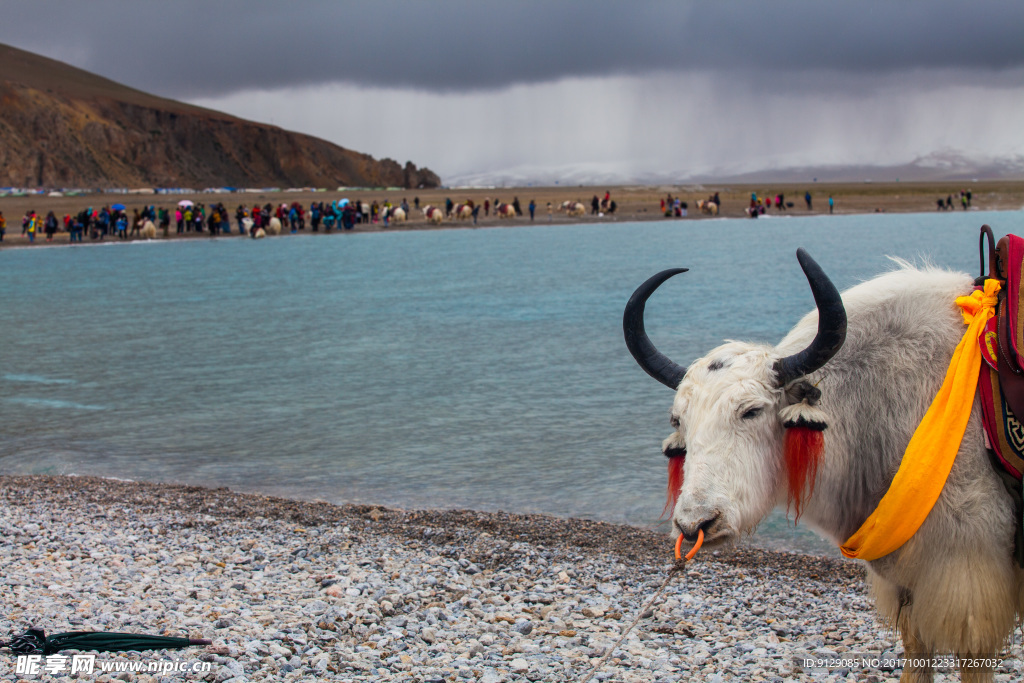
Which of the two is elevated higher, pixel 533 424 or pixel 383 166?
pixel 383 166

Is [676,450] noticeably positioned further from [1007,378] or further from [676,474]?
[1007,378]

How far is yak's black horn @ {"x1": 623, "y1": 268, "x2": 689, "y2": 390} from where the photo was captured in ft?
11.0

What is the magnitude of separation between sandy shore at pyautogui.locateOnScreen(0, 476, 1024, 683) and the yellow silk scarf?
153 centimetres

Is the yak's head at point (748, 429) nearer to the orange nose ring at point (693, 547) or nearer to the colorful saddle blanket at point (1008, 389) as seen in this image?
the orange nose ring at point (693, 547)

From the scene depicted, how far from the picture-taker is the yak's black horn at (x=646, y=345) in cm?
337

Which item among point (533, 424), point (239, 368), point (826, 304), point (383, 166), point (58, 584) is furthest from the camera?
point (383, 166)

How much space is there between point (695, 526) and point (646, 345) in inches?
31.8

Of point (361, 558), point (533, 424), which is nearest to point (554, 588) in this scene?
point (361, 558)

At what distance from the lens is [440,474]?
923 centimetres

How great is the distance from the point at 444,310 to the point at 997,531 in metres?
21.7

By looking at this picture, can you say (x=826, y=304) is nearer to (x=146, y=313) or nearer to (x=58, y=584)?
(x=58, y=584)

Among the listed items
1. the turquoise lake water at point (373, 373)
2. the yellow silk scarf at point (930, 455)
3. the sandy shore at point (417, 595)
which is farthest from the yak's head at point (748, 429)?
the sandy shore at point (417, 595)

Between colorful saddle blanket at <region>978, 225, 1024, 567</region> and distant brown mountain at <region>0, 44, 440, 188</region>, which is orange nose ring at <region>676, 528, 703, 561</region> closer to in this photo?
colorful saddle blanket at <region>978, 225, 1024, 567</region>

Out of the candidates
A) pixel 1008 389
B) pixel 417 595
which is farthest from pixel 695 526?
pixel 417 595
